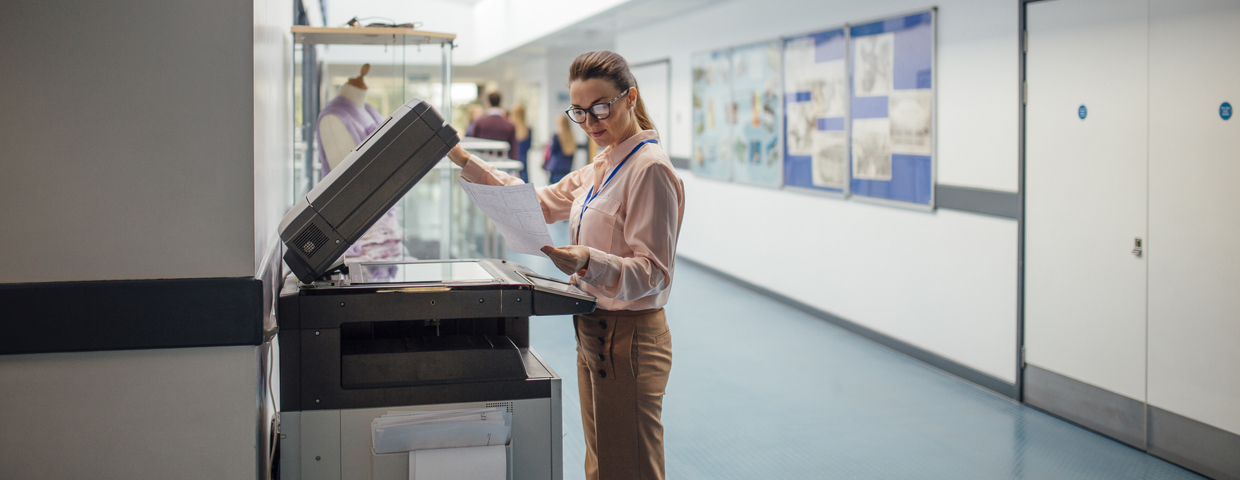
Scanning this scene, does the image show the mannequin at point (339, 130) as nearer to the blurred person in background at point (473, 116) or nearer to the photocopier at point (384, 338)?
the photocopier at point (384, 338)

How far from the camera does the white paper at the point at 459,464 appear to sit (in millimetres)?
1679

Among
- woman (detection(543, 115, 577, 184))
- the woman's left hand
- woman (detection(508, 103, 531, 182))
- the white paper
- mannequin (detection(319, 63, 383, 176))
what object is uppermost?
woman (detection(508, 103, 531, 182))

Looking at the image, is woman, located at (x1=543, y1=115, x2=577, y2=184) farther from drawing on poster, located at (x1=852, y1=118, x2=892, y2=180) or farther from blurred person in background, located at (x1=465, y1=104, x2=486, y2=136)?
drawing on poster, located at (x1=852, y1=118, x2=892, y2=180)

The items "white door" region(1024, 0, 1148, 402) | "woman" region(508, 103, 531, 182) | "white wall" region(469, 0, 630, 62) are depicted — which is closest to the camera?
"white door" region(1024, 0, 1148, 402)

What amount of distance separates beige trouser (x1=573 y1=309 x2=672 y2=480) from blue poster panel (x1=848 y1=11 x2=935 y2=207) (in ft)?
10.1

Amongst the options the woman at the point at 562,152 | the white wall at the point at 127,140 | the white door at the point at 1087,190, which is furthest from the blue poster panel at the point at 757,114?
the white wall at the point at 127,140

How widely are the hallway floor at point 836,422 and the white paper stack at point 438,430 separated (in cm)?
149

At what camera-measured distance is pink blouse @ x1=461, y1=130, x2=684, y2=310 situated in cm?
176

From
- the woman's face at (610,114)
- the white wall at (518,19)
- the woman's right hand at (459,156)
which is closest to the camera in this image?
the woman's face at (610,114)

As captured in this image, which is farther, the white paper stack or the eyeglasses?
the eyeglasses

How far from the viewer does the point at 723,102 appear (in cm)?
719

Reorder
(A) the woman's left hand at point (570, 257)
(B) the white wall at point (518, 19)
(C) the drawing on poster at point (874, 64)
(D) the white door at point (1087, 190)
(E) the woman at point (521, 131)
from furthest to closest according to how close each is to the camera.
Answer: (E) the woman at point (521, 131), (B) the white wall at point (518, 19), (C) the drawing on poster at point (874, 64), (D) the white door at point (1087, 190), (A) the woman's left hand at point (570, 257)

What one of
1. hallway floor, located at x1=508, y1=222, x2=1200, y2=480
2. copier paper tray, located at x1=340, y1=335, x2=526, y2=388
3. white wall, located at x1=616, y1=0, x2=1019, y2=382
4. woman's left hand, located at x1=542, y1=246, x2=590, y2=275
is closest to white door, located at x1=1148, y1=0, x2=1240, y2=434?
hallway floor, located at x1=508, y1=222, x2=1200, y2=480

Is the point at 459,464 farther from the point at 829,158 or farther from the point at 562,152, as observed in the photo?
the point at 562,152
